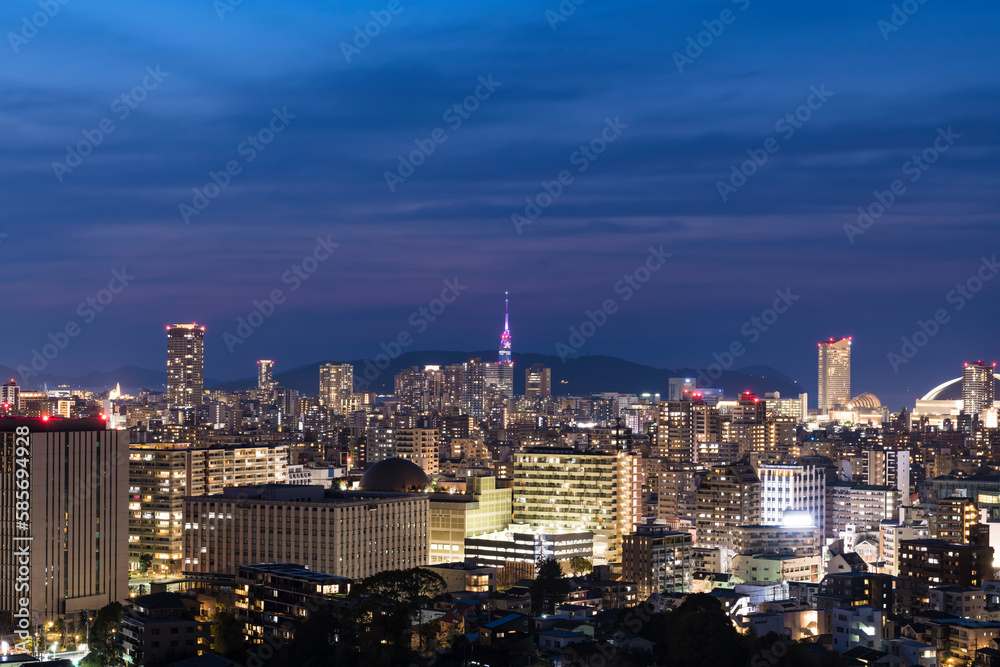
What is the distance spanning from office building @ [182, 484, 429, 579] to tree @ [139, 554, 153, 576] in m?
2.50

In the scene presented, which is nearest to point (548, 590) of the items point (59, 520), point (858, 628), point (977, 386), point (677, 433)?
point (858, 628)

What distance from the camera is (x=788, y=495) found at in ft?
199

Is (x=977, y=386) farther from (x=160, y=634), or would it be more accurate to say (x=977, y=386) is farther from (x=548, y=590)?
(x=160, y=634)

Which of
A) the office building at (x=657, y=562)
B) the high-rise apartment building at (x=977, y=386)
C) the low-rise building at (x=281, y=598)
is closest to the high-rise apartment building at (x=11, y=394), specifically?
the office building at (x=657, y=562)

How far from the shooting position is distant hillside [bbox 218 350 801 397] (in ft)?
541

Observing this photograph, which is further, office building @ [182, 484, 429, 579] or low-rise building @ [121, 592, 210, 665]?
office building @ [182, 484, 429, 579]

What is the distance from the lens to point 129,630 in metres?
31.0

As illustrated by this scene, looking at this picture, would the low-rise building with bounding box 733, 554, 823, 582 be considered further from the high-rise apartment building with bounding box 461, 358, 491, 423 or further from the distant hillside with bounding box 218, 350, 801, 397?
the distant hillside with bounding box 218, 350, 801, 397

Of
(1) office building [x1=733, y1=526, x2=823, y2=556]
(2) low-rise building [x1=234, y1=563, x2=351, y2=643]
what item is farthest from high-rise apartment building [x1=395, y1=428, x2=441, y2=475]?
(2) low-rise building [x1=234, y1=563, x2=351, y2=643]

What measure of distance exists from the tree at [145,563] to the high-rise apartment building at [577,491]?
13.6 m

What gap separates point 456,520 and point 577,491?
22.6 feet

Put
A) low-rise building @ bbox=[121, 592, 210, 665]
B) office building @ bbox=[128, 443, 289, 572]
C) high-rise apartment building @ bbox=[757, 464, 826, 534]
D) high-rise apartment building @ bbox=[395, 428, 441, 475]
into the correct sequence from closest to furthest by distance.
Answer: low-rise building @ bbox=[121, 592, 210, 665]
office building @ bbox=[128, 443, 289, 572]
high-rise apartment building @ bbox=[757, 464, 826, 534]
high-rise apartment building @ bbox=[395, 428, 441, 475]

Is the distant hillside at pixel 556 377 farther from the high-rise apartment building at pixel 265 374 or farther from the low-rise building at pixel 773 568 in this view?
the low-rise building at pixel 773 568

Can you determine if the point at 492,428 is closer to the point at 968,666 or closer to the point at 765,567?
the point at 765,567
